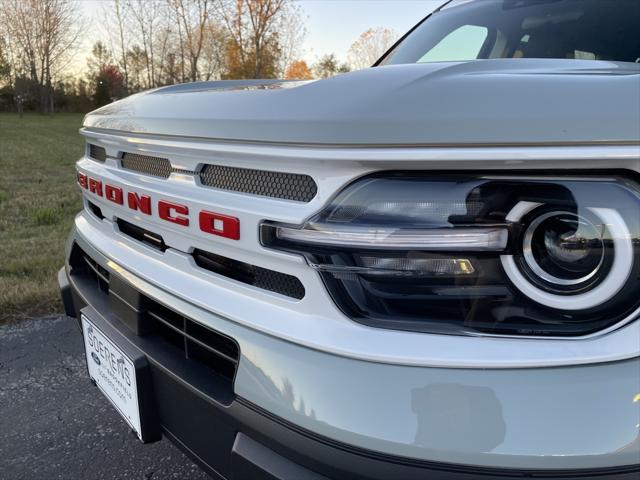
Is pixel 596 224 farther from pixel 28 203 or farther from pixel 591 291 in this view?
pixel 28 203

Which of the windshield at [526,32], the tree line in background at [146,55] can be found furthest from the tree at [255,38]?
the windshield at [526,32]

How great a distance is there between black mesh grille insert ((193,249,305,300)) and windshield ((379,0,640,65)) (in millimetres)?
1252

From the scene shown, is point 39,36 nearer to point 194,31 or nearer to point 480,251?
point 194,31

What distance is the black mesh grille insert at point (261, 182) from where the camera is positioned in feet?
3.56

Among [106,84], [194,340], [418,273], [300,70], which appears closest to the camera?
[418,273]

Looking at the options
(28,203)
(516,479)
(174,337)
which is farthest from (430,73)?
(28,203)

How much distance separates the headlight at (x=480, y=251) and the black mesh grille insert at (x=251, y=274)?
109 mm

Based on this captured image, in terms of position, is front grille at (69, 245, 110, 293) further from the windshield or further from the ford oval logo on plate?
the windshield

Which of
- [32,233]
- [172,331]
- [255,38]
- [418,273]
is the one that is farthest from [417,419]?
[255,38]

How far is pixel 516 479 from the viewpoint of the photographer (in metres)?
0.89

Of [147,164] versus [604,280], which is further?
[147,164]

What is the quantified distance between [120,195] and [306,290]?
86 cm

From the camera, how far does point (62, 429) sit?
7.72ft

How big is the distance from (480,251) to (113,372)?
126 cm
